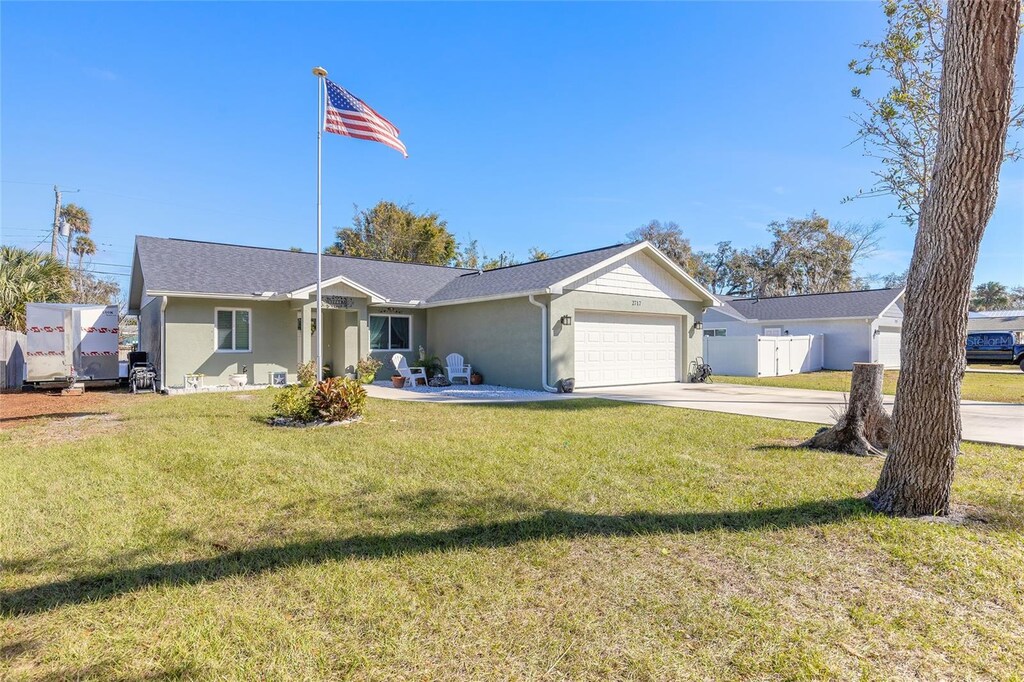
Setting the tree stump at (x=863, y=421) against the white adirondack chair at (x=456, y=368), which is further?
the white adirondack chair at (x=456, y=368)

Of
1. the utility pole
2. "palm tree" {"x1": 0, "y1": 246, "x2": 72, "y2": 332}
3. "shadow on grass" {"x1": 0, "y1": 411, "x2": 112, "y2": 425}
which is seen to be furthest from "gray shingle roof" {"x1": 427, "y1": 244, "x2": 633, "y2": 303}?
the utility pole

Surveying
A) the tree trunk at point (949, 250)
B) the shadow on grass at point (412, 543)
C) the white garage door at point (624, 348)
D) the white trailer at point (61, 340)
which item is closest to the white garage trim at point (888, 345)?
the white garage door at point (624, 348)

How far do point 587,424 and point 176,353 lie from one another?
1214 cm

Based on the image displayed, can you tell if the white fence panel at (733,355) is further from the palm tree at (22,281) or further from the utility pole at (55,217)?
the utility pole at (55,217)

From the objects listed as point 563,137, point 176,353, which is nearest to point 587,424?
point 176,353

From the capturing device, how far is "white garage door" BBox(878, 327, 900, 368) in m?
26.0

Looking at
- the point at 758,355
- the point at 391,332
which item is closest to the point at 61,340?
the point at 391,332

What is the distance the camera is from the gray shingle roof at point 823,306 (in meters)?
25.0

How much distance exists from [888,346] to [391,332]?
25.7 m

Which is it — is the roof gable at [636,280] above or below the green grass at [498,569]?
above

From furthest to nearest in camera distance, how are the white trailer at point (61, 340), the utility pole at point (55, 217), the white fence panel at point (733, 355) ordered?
the utility pole at point (55, 217)
the white fence panel at point (733, 355)
the white trailer at point (61, 340)

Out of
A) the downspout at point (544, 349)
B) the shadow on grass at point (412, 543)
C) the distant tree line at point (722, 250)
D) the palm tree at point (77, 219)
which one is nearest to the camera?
the shadow on grass at point (412, 543)

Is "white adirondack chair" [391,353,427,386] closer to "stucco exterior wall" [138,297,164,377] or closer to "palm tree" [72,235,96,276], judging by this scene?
"stucco exterior wall" [138,297,164,377]

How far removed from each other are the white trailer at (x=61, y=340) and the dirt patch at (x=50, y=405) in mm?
686
